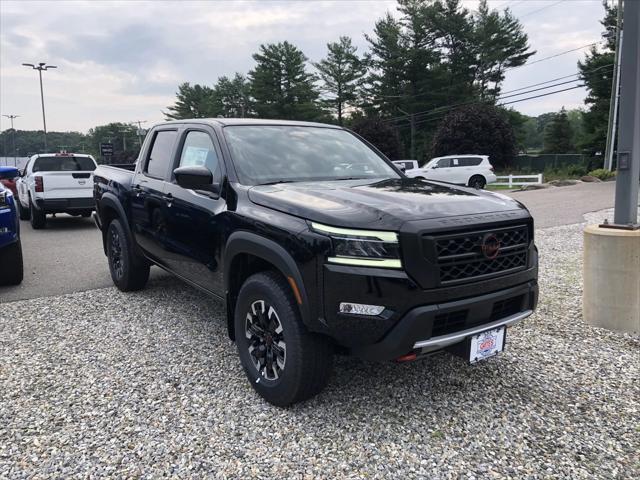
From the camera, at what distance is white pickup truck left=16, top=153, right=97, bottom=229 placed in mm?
11391

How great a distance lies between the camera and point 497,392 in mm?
3377

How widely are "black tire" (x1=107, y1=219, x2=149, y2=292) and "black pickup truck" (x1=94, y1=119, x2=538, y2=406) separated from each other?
4.58ft

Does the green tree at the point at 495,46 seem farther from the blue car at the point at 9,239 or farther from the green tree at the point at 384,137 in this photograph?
the blue car at the point at 9,239

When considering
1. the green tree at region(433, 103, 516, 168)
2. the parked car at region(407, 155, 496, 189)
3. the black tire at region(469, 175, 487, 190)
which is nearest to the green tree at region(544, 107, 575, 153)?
the green tree at region(433, 103, 516, 168)

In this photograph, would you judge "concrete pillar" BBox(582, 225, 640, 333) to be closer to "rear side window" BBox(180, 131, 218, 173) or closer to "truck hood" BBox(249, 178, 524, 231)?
"truck hood" BBox(249, 178, 524, 231)

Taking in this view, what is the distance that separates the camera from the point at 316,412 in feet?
10.2

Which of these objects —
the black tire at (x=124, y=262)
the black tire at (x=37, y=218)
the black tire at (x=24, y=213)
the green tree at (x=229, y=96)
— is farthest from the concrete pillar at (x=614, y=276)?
the green tree at (x=229, y=96)

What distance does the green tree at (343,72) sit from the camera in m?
54.9

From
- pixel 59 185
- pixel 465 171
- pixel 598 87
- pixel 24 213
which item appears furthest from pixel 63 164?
pixel 598 87

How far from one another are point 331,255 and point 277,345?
0.79 meters

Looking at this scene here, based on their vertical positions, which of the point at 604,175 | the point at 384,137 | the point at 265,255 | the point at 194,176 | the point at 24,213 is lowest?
the point at 24,213

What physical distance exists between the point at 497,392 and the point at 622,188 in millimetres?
2405

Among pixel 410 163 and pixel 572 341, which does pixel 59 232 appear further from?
pixel 410 163

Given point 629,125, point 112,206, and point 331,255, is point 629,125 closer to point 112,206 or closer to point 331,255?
point 331,255
